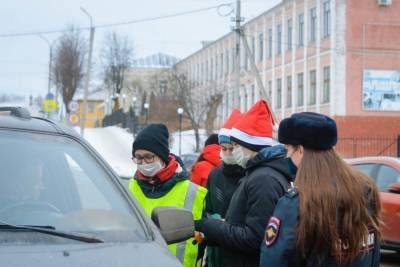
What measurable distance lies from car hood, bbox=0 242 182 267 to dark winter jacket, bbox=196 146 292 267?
91cm

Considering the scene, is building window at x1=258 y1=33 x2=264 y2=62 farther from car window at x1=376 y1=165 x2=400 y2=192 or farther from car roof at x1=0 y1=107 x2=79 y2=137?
car roof at x1=0 y1=107 x2=79 y2=137

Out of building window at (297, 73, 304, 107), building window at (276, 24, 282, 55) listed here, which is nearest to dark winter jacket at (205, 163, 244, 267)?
building window at (297, 73, 304, 107)

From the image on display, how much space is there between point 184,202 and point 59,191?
131cm

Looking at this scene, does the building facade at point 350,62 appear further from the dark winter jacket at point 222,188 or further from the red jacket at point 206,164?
the dark winter jacket at point 222,188

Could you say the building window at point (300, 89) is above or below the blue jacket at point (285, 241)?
above

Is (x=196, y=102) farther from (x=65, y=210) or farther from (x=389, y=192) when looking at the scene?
(x=65, y=210)

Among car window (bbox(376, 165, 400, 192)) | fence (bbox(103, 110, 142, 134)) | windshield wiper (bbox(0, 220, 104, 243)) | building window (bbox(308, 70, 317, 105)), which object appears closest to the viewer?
windshield wiper (bbox(0, 220, 104, 243))

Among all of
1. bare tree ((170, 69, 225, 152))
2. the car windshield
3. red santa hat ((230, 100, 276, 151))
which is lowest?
the car windshield

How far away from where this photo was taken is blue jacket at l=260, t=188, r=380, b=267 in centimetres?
341

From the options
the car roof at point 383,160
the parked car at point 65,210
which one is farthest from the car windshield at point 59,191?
the car roof at point 383,160

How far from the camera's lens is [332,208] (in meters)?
3.41

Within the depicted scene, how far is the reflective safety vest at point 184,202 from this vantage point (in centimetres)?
491

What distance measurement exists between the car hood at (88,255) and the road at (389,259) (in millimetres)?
8591

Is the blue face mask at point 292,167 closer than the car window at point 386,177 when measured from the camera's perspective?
Yes
